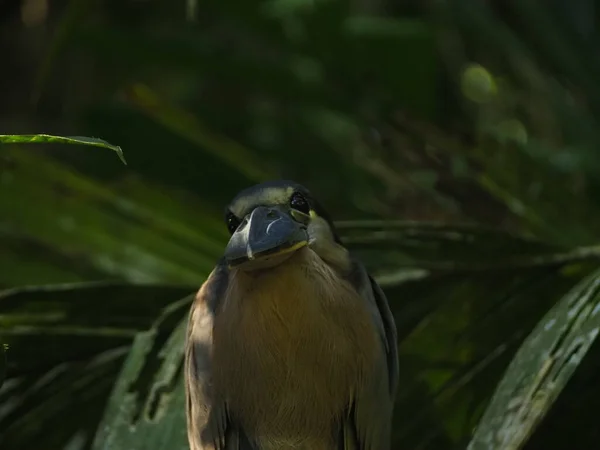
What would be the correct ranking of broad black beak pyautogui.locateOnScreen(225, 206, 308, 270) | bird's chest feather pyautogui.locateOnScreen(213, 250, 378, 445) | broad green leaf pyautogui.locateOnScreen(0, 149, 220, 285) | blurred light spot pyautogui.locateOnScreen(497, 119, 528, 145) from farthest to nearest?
blurred light spot pyautogui.locateOnScreen(497, 119, 528, 145) < broad green leaf pyautogui.locateOnScreen(0, 149, 220, 285) < bird's chest feather pyautogui.locateOnScreen(213, 250, 378, 445) < broad black beak pyautogui.locateOnScreen(225, 206, 308, 270)

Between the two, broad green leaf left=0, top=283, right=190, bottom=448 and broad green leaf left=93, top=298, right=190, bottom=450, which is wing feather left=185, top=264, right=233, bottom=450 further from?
broad green leaf left=0, top=283, right=190, bottom=448

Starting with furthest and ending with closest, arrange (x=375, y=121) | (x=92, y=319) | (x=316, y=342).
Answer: (x=375, y=121) → (x=92, y=319) → (x=316, y=342)

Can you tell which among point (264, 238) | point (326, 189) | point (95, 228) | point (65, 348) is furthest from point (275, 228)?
point (326, 189)

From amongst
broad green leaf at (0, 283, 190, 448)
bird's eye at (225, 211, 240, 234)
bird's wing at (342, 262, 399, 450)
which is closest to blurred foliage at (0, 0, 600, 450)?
broad green leaf at (0, 283, 190, 448)

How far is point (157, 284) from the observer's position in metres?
1.56

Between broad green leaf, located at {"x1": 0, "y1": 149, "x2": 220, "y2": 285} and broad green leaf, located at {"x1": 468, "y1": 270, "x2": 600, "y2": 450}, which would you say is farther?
broad green leaf, located at {"x1": 0, "y1": 149, "x2": 220, "y2": 285}

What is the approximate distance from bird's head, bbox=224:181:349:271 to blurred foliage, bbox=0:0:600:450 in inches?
7.9

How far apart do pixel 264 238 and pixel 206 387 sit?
277 mm

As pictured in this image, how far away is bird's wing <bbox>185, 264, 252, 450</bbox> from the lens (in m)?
1.25

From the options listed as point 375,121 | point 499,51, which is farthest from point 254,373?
point 499,51

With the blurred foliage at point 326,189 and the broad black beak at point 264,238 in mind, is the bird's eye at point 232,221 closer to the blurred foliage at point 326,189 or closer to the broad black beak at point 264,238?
the broad black beak at point 264,238

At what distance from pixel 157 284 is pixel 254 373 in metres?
0.37

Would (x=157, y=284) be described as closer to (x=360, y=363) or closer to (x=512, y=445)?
(x=360, y=363)

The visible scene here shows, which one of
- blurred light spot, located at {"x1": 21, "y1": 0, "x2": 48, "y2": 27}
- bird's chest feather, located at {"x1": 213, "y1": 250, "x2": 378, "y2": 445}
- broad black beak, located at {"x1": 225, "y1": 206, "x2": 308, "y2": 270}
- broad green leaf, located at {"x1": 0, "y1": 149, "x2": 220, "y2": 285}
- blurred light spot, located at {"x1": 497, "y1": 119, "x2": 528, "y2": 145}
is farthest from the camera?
blurred light spot, located at {"x1": 21, "y1": 0, "x2": 48, "y2": 27}
